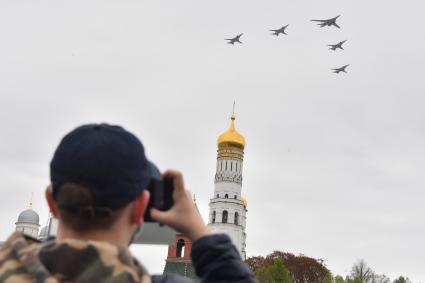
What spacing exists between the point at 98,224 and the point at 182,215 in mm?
285

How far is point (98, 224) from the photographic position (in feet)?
5.64

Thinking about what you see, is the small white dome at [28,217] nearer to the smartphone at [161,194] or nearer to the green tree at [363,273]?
the green tree at [363,273]

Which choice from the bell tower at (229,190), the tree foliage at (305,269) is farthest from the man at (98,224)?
the tree foliage at (305,269)

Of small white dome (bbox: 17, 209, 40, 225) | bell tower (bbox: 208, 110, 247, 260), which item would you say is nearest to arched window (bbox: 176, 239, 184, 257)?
bell tower (bbox: 208, 110, 247, 260)

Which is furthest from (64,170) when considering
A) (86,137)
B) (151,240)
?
(151,240)

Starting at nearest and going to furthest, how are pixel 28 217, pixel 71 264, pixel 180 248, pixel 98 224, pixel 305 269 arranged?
pixel 71 264
pixel 98 224
pixel 180 248
pixel 305 269
pixel 28 217

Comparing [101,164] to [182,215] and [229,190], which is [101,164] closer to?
[182,215]

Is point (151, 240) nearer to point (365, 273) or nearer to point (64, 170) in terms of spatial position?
point (64, 170)

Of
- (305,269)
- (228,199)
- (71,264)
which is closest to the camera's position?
(71,264)

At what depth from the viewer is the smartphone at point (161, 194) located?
6.09 feet

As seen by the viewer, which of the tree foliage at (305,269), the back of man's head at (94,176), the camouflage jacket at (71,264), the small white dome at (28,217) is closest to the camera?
the camouflage jacket at (71,264)

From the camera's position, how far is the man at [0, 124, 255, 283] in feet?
5.26

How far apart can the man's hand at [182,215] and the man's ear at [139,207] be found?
0.23 ft

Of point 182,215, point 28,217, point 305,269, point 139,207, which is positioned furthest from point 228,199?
point 139,207
